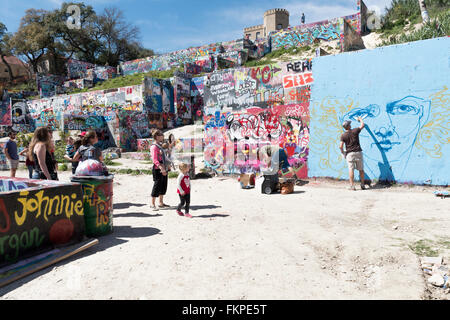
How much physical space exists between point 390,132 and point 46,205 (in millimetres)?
7708

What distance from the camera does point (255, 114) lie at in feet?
32.2

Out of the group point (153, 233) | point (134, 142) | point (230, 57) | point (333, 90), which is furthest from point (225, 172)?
point (230, 57)

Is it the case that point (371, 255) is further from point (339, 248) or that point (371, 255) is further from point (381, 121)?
point (381, 121)

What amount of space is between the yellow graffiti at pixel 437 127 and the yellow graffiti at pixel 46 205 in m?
7.67

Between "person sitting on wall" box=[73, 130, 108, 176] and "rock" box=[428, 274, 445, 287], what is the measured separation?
174 inches

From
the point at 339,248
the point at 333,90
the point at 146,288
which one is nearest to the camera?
the point at 146,288

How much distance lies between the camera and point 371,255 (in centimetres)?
368

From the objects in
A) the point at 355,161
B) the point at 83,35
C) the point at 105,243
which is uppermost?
the point at 83,35

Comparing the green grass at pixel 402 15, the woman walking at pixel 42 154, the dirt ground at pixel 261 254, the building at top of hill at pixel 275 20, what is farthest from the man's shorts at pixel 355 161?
the building at top of hill at pixel 275 20

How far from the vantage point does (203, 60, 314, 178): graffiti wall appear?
9094 millimetres

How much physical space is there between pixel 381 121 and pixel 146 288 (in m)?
7.25

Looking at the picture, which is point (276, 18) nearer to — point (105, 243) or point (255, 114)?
point (255, 114)

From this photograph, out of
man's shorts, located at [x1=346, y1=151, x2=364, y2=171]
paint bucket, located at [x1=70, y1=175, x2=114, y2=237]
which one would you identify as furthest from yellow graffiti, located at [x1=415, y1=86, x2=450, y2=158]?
paint bucket, located at [x1=70, y1=175, x2=114, y2=237]


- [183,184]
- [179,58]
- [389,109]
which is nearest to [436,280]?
[183,184]
